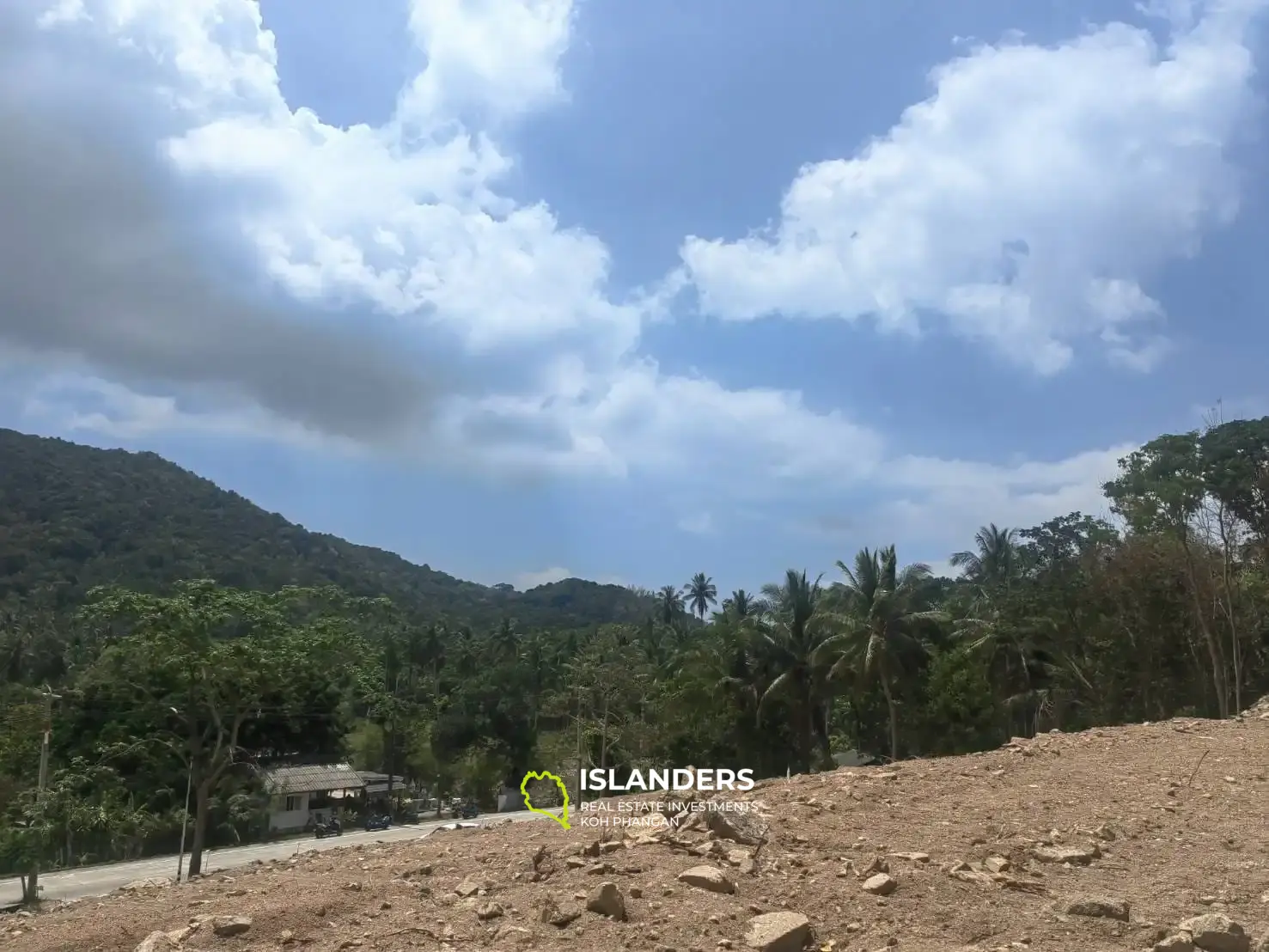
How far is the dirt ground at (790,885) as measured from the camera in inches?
215

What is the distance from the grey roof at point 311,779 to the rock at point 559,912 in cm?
3529

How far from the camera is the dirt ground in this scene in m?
5.45

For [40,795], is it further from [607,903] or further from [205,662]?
[607,903]

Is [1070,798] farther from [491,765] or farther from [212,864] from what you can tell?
[491,765]

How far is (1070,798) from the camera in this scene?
29.8 feet

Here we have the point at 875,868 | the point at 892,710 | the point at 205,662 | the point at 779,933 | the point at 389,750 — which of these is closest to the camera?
the point at 779,933

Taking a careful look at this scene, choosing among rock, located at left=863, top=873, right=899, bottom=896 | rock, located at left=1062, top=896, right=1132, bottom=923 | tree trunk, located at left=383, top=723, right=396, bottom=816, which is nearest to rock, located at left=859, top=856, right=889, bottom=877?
rock, located at left=863, top=873, right=899, bottom=896

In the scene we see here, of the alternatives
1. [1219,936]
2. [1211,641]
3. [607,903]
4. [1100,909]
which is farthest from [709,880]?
[1211,641]

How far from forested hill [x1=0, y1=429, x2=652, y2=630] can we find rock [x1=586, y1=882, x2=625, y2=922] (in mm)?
73362

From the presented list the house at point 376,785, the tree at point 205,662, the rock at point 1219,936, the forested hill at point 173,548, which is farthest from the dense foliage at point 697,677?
the forested hill at point 173,548

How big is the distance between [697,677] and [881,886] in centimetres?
2888

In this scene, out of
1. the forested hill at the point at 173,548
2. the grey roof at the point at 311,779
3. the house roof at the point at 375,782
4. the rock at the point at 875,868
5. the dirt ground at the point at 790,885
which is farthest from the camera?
the forested hill at the point at 173,548

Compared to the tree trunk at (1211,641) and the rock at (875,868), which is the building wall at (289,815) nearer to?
the tree trunk at (1211,641)

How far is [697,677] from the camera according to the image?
113ft
